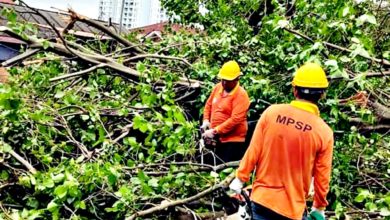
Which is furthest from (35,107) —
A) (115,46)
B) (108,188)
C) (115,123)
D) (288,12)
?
(288,12)

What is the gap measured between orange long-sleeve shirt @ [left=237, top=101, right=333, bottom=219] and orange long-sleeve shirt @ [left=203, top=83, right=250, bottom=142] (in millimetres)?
1775

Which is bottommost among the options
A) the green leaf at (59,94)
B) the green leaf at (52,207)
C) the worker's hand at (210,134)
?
the green leaf at (52,207)

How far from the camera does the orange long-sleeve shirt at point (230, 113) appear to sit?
4.73 m

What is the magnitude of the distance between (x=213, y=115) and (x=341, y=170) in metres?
1.38

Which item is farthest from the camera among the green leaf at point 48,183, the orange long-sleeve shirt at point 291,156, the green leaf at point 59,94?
the green leaf at point 59,94

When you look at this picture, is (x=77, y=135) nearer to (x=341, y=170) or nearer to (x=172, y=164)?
(x=172, y=164)

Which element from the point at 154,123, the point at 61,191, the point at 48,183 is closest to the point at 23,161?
the point at 48,183

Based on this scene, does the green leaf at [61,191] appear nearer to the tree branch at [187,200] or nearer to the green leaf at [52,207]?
the green leaf at [52,207]

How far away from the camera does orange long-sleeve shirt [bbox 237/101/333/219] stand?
2857mm

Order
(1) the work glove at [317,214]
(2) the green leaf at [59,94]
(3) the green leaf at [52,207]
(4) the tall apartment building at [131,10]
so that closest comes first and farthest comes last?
(1) the work glove at [317,214]
(3) the green leaf at [52,207]
(2) the green leaf at [59,94]
(4) the tall apartment building at [131,10]

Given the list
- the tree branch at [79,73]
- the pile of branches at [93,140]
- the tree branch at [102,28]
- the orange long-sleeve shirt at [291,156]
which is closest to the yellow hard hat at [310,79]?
the orange long-sleeve shirt at [291,156]

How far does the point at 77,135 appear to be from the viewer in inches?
184

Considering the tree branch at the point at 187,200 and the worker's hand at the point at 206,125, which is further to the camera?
the worker's hand at the point at 206,125

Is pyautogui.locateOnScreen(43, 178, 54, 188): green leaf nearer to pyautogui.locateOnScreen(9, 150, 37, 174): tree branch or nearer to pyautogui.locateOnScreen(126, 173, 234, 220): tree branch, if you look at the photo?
pyautogui.locateOnScreen(9, 150, 37, 174): tree branch
